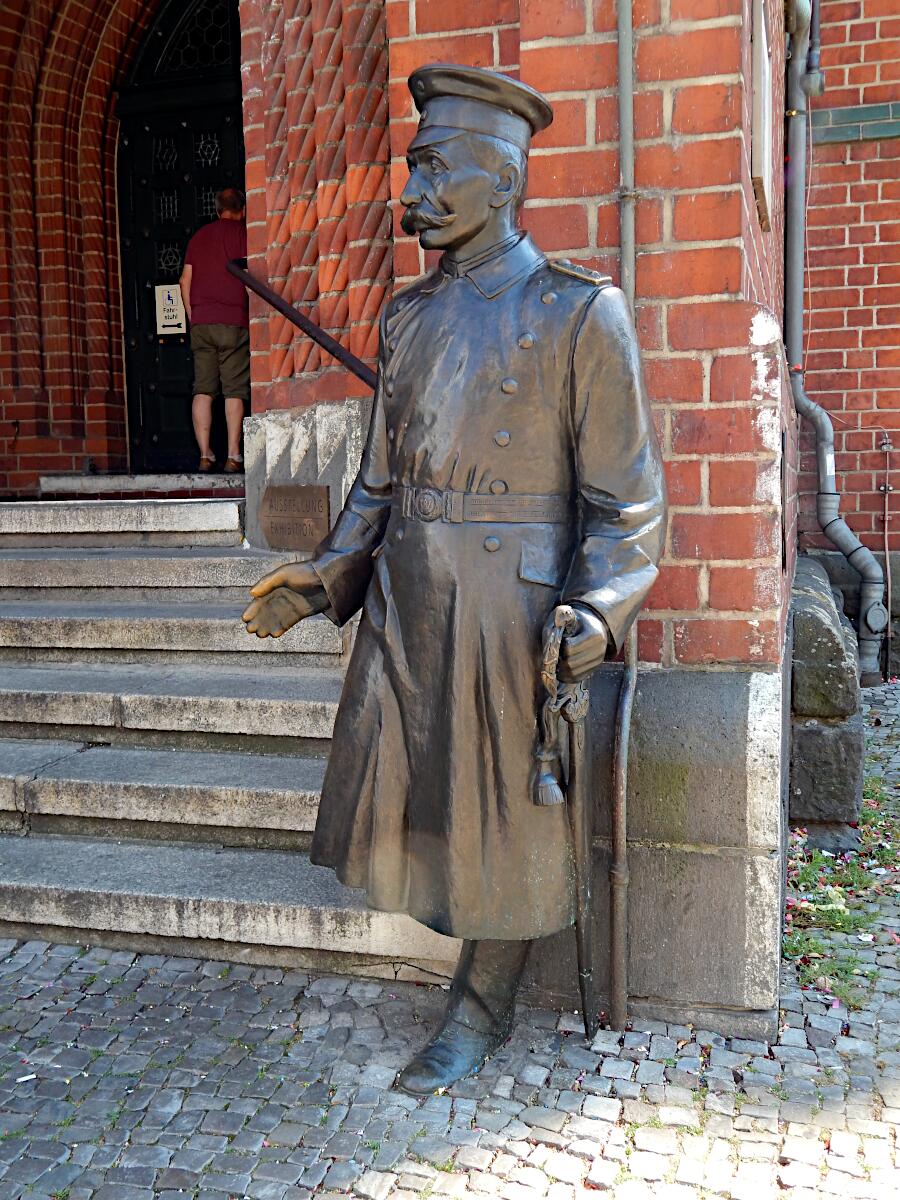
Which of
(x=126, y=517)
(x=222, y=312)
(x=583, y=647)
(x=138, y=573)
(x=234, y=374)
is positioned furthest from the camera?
(x=234, y=374)

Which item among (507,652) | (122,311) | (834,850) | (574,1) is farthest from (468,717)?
(122,311)

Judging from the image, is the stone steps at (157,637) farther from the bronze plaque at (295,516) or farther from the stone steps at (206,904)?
the stone steps at (206,904)

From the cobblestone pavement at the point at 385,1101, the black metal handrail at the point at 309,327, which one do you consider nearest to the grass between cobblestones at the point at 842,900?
the cobblestone pavement at the point at 385,1101

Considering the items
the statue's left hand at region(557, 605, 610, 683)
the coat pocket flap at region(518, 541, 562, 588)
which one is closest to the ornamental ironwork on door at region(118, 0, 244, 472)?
the coat pocket flap at region(518, 541, 562, 588)

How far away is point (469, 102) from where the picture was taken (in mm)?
2238

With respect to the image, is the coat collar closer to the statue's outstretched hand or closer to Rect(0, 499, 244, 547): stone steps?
the statue's outstretched hand

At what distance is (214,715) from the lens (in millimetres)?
3682

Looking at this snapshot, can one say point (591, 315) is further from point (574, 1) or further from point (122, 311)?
point (122, 311)

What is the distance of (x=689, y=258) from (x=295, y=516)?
6.71 feet

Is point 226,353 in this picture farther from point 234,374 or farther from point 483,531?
point 483,531

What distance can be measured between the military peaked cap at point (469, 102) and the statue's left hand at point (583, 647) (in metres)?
0.95

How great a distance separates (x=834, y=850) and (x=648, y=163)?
2.60 meters

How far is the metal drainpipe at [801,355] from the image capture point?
251 inches

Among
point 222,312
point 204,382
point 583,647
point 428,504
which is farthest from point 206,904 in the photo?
point 204,382
